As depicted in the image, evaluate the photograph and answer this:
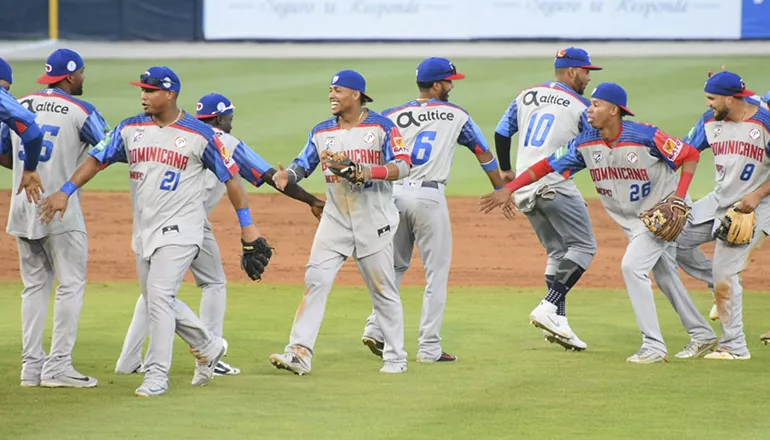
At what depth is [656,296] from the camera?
42.2ft

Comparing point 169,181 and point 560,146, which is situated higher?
point 169,181

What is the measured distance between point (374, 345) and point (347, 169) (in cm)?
169

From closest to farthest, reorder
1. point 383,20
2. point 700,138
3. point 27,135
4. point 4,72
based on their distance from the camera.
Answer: point 27,135
point 4,72
point 700,138
point 383,20

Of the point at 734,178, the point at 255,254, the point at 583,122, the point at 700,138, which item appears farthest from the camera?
the point at 583,122

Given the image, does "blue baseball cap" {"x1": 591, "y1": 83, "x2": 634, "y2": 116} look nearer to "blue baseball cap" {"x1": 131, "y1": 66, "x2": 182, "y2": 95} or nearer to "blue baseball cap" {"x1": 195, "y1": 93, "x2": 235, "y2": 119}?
"blue baseball cap" {"x1": 195, "y1": 93, "x2": 235, "y2": 119}

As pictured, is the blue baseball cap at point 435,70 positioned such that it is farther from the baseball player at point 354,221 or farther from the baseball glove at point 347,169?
the baseball glove at point 347,169

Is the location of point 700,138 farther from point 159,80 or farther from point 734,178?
point 159,80

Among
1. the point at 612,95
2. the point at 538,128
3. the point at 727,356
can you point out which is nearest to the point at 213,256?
the point at 538,128

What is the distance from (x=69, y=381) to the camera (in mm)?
8695

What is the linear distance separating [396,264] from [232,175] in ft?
6.52

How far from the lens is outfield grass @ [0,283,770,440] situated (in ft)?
24.2

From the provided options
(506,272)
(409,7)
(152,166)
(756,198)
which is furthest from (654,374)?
(409,7)

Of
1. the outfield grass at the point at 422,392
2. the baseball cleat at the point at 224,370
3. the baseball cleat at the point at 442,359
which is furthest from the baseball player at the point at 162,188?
the baseball cleat at the point at 442,359

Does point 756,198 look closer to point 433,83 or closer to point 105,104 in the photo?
point 433,83
